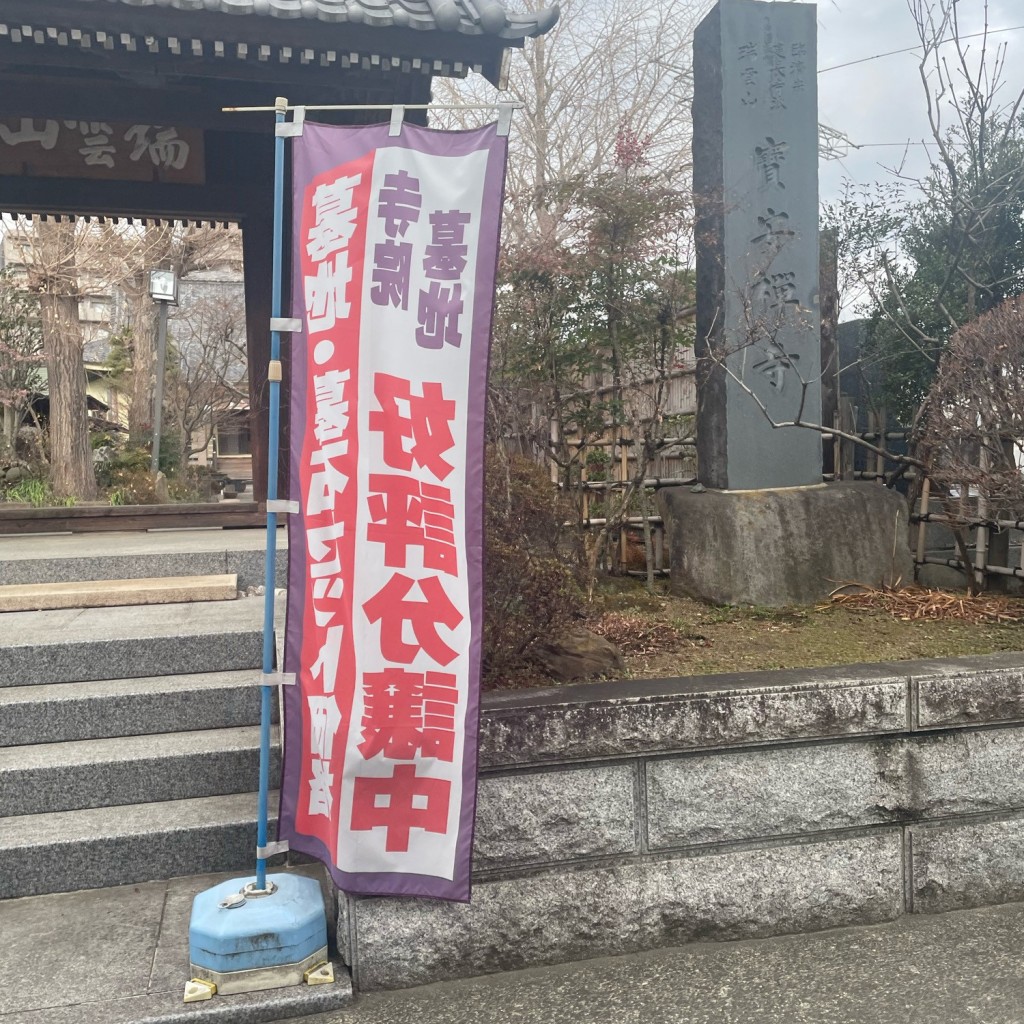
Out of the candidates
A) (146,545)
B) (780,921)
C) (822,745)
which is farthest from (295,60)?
(780,921)

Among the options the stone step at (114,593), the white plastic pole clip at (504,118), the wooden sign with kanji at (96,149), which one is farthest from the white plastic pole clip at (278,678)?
the wooden sign with kanji at (96,149)

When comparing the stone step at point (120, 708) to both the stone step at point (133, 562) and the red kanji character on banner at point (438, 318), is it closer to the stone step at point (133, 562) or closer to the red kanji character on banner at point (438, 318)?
the stone step at point (133, 562)

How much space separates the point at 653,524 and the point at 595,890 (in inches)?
225

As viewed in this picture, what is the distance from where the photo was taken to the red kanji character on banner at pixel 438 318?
298 cm

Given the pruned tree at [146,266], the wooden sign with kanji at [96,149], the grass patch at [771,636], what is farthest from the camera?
the pruned tree at [146,266]

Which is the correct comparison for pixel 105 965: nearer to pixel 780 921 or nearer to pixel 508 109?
pixel 780 921

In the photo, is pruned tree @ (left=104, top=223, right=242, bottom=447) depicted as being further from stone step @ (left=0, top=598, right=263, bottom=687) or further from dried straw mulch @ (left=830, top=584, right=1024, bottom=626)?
dried straw mulch @ (left=830, top=584, right=1024, bottom=626)

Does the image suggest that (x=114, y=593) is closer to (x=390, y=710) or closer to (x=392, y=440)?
(x=390, y=710)

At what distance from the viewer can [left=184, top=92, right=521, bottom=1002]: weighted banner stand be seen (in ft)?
9.75

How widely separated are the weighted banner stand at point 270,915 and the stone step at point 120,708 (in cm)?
125

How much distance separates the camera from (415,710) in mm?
3010

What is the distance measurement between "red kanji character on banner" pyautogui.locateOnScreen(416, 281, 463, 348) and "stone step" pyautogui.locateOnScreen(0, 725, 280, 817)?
2206 millimetres

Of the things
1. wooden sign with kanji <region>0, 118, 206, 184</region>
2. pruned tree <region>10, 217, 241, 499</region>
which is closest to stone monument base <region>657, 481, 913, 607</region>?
wooden sign with kanji <region>0, 118, 206, 184</region>

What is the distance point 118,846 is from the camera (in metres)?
3.74
